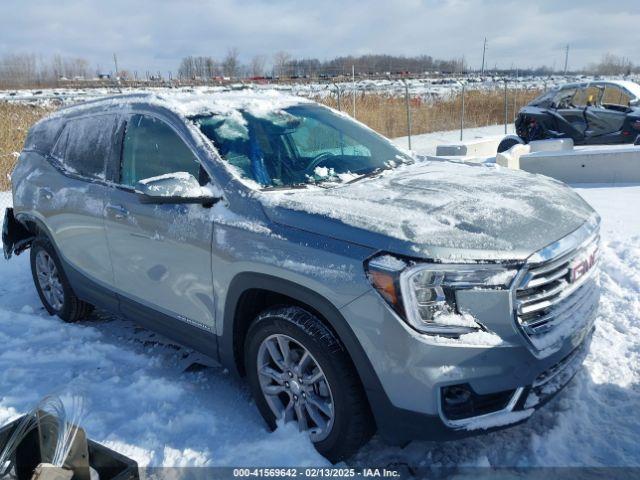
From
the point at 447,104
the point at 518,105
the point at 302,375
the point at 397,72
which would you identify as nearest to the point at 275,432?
the point at 302,375

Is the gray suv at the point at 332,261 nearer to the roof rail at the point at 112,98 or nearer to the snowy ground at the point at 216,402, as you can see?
the roof rail at the point at 112,98

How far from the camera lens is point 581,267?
8.76 feet

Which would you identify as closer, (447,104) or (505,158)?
(505,158)

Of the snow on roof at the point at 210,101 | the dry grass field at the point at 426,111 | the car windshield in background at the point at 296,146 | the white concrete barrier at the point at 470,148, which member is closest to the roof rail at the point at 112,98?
the snow on roof at the point at 210,101

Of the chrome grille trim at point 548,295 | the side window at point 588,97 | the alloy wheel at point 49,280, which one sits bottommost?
the alloy wheel at point 49,280

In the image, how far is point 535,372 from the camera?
2.34m

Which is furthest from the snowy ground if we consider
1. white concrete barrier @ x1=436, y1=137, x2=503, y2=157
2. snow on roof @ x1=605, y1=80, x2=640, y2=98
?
snow on roof @ x1=605, y1=80, x2=640, y2=98

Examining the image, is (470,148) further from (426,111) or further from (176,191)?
(426,111)

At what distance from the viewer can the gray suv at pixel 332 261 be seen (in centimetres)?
226

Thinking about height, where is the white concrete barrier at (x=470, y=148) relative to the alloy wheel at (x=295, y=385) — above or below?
above

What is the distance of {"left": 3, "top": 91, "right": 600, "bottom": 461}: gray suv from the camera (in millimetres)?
2262

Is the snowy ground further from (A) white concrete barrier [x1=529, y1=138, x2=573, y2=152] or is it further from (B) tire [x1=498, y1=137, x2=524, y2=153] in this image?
(B) tire [x1=498, y1=137, x2=524, y2=153]

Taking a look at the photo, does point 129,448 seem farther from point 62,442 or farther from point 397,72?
point 397,72

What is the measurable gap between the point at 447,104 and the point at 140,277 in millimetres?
19936
